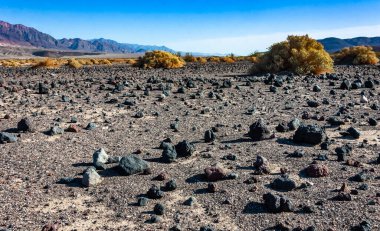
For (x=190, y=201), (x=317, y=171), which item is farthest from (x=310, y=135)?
(x=190, y=201)

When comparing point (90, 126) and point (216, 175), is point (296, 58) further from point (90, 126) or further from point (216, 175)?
point (216, 175)

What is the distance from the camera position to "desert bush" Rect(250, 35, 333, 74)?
Answer: 79.6 feet

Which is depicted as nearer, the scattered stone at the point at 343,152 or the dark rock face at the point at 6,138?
the scattered stone at the point at 343,152

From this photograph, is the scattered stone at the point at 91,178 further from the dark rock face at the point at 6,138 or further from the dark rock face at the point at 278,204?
the dark rock face at the point at 6,138


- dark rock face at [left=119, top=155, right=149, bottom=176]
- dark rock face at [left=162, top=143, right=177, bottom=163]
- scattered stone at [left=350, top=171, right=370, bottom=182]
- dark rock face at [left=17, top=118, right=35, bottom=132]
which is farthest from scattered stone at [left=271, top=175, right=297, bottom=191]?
dark rock face at [left=17, top=118, right=35, bottom=132]

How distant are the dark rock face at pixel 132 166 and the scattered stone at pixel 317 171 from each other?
282 centimetres

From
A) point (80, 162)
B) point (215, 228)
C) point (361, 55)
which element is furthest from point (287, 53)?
point (215, 228)

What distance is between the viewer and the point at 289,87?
57.6 ft

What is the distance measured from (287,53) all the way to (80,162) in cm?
2032

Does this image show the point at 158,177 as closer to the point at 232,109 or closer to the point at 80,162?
the point at 80,162

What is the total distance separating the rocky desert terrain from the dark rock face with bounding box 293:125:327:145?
0.08ft

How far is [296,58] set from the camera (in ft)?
80.9

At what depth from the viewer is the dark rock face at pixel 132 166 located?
23.6 feet

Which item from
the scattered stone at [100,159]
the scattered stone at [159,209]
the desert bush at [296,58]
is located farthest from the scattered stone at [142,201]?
the desert bush at [296,58]
